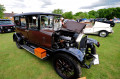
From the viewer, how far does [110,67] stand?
2.68m

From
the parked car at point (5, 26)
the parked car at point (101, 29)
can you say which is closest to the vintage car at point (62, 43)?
the parked car at point (101, 29)

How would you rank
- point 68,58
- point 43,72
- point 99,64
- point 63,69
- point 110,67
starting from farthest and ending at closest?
point 99,64 < point 110,67 < point 43,72 < point 63,69 < point 68,58

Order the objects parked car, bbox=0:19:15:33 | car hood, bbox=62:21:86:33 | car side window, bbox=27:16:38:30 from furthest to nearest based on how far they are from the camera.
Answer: parked car, bbox=0:19:15:33 → car side window, bbox=27:16:38:30 → car hood, bbox=62:21:86:33

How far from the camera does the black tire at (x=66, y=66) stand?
1.89 m

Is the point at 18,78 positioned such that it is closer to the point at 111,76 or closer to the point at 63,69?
the point at 63,69

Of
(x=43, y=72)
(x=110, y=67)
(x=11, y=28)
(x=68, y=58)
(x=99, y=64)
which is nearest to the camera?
(x=68, y=58)

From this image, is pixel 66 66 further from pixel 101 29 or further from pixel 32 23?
pixel 101 29

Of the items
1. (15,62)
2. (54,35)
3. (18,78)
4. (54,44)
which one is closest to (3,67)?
(15,62)

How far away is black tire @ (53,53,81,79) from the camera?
6.21ft

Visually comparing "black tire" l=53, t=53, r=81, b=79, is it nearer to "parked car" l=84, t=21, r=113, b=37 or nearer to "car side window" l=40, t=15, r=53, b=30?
"car side window" l=40, t=15, r=53, b=30

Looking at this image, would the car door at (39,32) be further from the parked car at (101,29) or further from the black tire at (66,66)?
the parked car at (101,29)

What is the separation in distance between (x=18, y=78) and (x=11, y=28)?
31.0 feet

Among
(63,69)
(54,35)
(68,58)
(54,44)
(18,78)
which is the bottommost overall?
(18,78)

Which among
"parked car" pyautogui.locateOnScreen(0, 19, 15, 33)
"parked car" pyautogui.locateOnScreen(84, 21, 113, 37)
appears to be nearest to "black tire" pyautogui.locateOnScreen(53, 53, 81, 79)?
"parked car" pyautogui.locateOnScreen(84, 21, 113, 37)
